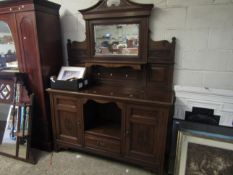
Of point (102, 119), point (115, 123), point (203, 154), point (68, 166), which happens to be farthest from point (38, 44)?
point (203, 154)

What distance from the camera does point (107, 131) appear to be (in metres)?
2.11

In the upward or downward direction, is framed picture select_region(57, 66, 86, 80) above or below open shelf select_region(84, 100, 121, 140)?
above

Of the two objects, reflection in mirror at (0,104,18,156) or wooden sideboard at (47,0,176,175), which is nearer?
wooden sideboard at (47,0,176,175)

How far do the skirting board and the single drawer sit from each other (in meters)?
0.80

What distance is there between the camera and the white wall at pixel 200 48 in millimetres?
1787

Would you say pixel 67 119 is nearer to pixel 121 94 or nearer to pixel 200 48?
pixel 121 94

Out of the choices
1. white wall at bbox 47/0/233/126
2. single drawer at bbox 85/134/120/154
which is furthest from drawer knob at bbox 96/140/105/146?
white wall at bbox 47/0/233/126

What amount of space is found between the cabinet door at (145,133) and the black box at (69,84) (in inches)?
25.1

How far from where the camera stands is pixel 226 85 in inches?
74.1

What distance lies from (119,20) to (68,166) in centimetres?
178

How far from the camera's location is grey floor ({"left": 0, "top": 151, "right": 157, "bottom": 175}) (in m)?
1.97

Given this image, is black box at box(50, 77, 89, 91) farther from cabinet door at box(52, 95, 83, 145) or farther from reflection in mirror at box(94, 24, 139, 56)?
reflection in mirror at box(94, 24, 139, 56)

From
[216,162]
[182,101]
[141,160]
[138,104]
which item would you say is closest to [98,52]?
[138,104]

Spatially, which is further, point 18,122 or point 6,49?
point 6,49
